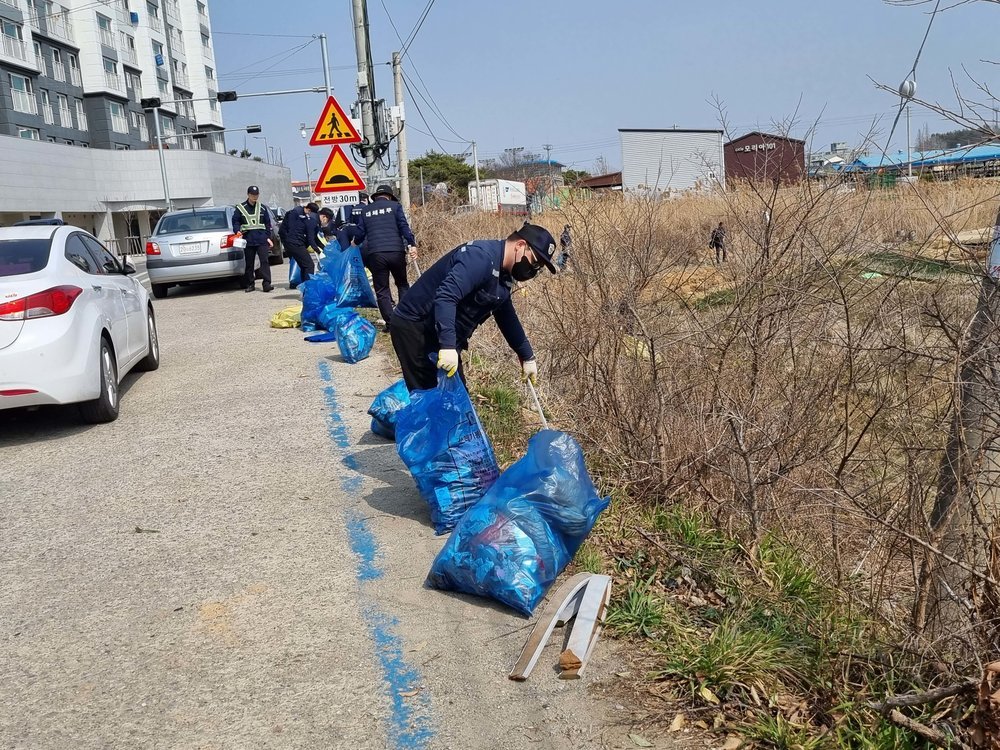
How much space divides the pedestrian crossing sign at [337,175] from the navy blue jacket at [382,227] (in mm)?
3041

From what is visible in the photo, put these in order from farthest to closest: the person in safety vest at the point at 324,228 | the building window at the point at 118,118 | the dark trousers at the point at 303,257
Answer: the building window at the point at 118,118 → the person in safety vest at the point at 324,228 → the dark trousers at the point at 303,257

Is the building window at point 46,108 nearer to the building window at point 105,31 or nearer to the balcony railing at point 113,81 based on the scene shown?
the balcony railing at point 113,81

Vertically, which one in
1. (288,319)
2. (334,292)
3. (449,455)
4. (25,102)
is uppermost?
(25,102)

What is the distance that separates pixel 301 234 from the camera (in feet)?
48.8

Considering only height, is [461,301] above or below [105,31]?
below

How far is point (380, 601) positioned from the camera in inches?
161

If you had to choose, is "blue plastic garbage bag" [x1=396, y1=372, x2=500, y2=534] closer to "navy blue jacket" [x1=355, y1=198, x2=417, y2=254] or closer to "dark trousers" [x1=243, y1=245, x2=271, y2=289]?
"navy blue jacket" [x1=355, y1=198, x2=417, y2=254]

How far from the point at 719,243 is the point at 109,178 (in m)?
53.2

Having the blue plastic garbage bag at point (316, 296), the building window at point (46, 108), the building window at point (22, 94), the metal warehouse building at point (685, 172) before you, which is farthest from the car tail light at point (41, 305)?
the building window at point (46, 108)

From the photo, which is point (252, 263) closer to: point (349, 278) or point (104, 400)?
point (349, 278)

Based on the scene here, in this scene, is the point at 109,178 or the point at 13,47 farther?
the point at 109,178

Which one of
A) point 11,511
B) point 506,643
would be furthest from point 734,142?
point 11,511

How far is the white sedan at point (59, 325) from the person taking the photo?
21.1ft

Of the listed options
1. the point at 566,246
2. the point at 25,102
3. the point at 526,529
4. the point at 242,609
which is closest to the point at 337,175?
the point at 566,246
